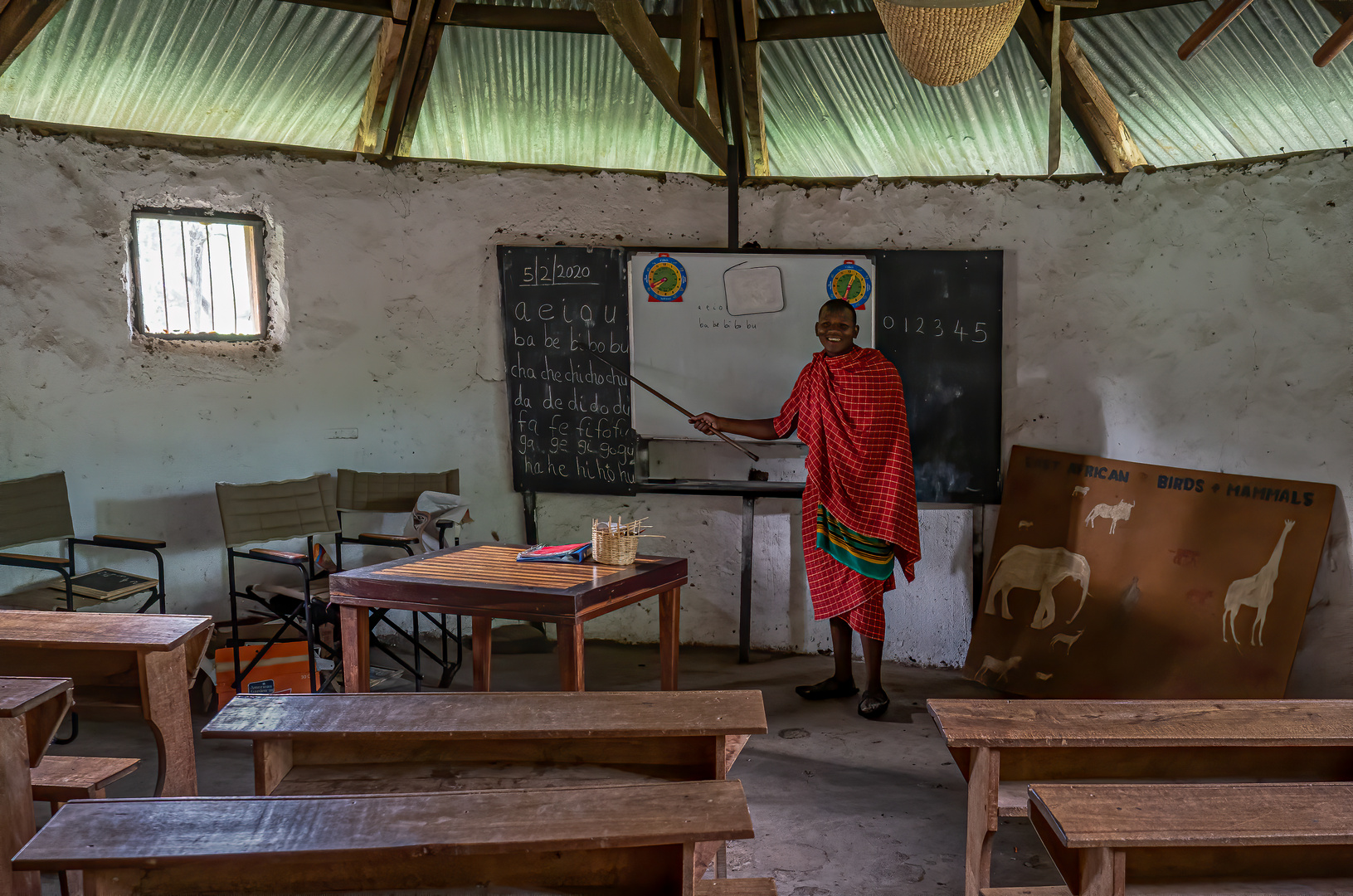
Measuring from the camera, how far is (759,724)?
196cm

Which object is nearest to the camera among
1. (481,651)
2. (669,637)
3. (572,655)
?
(572,655)

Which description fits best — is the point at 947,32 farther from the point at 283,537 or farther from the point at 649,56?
the point at 283,537

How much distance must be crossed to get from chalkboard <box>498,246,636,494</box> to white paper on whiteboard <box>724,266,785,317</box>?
1.91 feet

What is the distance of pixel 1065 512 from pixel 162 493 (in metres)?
4.52

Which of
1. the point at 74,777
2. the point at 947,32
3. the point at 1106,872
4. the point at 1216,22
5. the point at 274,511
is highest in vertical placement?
the point at 1216,22

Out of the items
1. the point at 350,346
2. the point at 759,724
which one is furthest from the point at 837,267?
the point at 759,724

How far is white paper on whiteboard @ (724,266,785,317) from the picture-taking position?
4949mm

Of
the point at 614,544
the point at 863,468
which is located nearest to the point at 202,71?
the point at 614,544

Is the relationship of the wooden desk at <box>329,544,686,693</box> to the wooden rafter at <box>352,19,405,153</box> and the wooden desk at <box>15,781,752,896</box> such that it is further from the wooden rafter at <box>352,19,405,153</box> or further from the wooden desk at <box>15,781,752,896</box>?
the wooden rafter at <box>352,19,405,153</box>

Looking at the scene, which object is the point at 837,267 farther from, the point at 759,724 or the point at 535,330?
the point at 759,724

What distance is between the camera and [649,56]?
389cm

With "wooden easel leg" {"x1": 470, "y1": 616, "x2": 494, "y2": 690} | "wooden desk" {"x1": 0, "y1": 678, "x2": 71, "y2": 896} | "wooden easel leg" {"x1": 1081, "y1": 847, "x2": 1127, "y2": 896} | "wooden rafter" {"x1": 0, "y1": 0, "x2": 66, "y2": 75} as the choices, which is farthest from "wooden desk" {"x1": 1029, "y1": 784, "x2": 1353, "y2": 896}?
"wooden rafter" {"x1": 0, "y1": 0, "x2": 66, "y2": 75}

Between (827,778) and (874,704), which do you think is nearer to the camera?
(827,778)

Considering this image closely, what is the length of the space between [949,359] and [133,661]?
380 cm
